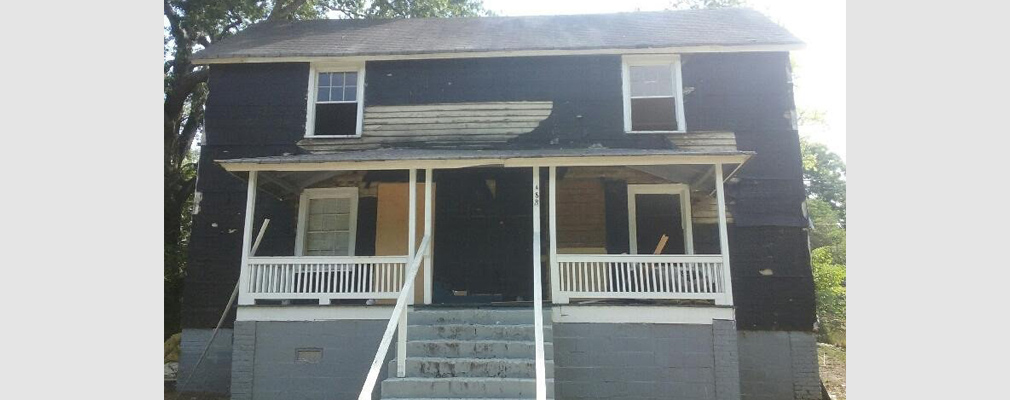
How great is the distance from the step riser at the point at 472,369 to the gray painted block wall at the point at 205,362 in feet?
15.6

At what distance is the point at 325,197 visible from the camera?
1109 centimetres

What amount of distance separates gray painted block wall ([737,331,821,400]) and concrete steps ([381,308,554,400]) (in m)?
3.87

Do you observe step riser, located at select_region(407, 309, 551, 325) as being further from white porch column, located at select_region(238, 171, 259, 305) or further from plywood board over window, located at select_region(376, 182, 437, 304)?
plywood board over window, located at select_region(376, 182, 437, 304)

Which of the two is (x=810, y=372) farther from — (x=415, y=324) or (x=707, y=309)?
(x=415, y=324)

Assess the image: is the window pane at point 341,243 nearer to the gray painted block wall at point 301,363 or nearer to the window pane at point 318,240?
the window pane at point 318,240

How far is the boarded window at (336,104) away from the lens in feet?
37.3

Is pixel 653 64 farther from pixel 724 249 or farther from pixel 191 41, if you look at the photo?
pixel 191 41

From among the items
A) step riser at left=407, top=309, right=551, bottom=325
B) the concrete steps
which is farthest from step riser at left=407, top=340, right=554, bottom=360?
step riser at left=407, top=309, right=551, bottom=325

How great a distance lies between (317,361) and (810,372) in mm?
7077

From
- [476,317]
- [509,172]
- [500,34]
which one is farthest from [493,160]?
[500,34]

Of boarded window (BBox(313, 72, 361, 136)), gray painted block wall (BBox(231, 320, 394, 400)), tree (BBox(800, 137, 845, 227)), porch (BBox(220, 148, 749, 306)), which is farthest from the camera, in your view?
tree (BBox(800, 137, 845, 227))

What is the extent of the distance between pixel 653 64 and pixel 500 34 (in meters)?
2.86

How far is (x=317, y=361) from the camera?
839cm

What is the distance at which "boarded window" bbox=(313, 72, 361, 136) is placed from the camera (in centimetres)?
1138
